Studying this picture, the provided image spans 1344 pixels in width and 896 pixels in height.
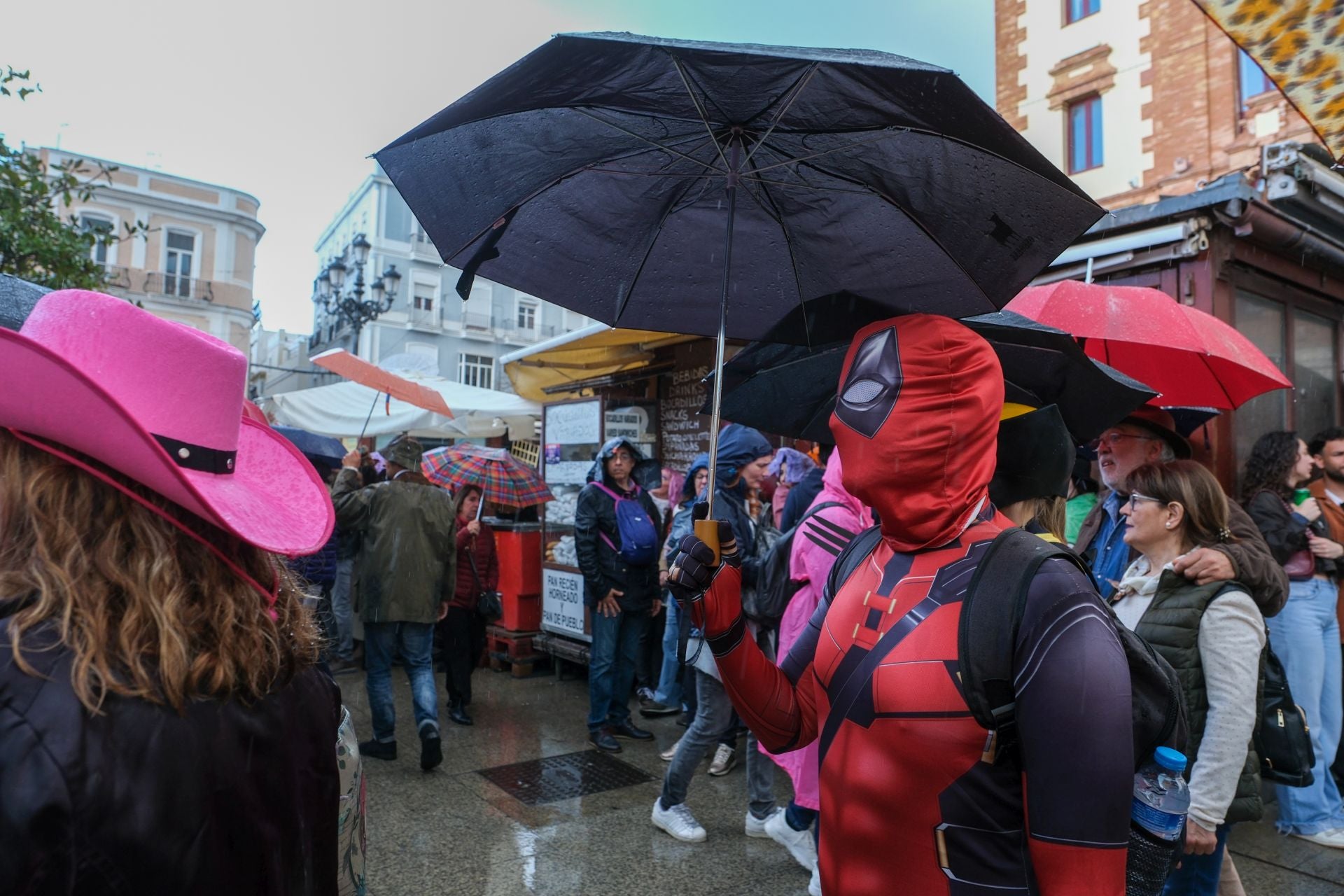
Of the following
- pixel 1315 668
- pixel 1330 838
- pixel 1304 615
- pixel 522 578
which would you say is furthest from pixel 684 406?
pixel 1330 838

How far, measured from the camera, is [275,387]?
44.9 m

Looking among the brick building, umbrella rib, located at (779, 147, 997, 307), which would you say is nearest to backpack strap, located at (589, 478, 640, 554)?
the brick building

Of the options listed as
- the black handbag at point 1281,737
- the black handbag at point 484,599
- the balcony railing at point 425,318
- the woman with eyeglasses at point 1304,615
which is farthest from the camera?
the balcony railing at point 425,318

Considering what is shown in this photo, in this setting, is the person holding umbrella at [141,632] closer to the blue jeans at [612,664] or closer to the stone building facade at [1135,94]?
the blue jeans at [612,664]

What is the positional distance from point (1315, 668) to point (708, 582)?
4.59m

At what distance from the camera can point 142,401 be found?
1143mm

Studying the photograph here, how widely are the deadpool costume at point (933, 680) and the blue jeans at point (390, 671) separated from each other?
414 centimetres

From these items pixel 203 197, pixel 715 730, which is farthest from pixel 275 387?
pixel 715 730

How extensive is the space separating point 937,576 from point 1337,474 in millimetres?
4944

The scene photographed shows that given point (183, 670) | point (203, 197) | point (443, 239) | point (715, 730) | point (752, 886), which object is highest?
point (203, 197)

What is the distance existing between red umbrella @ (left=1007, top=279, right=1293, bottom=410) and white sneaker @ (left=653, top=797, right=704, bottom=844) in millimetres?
2958

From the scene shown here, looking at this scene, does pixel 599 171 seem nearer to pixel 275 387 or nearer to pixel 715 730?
pixel 715 730

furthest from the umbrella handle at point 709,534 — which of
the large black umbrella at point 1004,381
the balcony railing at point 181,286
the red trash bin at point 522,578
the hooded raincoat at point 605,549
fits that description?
the balcony railing at point 181,286

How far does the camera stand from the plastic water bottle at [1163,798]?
1485 mm
